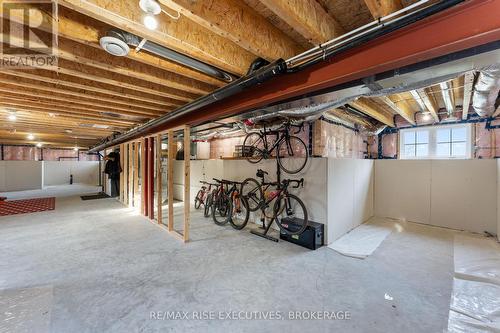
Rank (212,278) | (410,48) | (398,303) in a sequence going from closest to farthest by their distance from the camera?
1. (410,48)
2. (398,303)
3. (212,278)

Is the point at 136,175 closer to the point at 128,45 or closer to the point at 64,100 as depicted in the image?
the point at 64,100

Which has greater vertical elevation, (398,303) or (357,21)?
(357,21)

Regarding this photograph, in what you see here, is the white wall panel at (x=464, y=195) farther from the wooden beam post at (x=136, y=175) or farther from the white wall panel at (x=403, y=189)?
the wooden beam post at (x=136, y=175)

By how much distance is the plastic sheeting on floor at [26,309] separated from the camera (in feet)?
5.39

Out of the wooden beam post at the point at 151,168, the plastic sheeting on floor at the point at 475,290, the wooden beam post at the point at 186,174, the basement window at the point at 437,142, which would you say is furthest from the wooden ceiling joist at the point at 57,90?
the basement window at the point at 437,142

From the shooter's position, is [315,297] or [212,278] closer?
[315,297]

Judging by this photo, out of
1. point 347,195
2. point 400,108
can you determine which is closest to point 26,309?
point 347,195

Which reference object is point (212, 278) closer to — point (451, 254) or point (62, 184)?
point (451, 254)

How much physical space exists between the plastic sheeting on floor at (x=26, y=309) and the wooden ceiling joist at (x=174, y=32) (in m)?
2.42

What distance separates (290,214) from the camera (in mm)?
3676

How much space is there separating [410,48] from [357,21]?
0.65 m

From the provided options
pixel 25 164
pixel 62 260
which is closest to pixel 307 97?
pixel 62 260

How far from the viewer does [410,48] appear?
133 centimetres

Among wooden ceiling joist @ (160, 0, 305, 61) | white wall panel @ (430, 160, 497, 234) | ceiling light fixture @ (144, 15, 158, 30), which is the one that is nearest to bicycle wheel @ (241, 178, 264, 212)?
wooden ceiling joist @ (160, 0, 305, 61)
